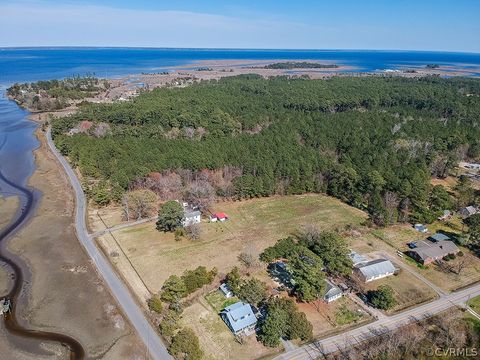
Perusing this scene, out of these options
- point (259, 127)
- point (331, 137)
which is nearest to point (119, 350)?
point (331, 137)

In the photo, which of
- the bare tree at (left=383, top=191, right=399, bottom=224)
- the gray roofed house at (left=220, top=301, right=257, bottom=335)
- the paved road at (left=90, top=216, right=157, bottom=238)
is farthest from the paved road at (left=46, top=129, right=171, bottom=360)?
the bare tree at (left=383, top=191, right=399, bottom=224)

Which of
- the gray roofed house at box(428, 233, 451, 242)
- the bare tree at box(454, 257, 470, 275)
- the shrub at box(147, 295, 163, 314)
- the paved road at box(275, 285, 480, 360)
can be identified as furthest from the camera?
the gray roofed house at box(428, 233, 451, 242)

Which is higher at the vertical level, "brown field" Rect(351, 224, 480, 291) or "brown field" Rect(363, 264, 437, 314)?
"brown field" Rect(351, 224, 480, 291)

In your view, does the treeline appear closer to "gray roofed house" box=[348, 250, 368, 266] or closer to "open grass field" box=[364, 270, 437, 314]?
"gray roofed house" box=[348, 250, 368, 266]

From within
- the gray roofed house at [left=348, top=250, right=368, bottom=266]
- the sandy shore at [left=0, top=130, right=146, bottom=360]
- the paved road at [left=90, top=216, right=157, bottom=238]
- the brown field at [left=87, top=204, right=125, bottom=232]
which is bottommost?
the sandy shore at [left=0, top=130, right=146, bottom=360]

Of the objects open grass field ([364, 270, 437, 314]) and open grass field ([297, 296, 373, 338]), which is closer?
open grass field ([297, 296, 373, 338])

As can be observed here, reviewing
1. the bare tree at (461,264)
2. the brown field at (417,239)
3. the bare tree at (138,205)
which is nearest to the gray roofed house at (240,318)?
the brown field at (417,239)

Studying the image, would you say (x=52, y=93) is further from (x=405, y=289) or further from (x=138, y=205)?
(x=405, y=289)
